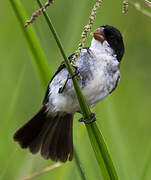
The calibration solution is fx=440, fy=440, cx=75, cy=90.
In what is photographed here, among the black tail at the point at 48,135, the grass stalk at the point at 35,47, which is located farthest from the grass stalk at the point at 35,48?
the black tail at the point at 48,135

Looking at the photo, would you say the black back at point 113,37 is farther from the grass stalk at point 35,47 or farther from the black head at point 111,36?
the grass stalk at point 35,47

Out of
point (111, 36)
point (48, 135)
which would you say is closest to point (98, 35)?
point (111, 36)

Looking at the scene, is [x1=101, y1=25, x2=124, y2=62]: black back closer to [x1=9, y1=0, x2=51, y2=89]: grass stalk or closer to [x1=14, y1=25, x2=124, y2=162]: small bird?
[x1=14, y1=25, x2=124, y2=162]: small bird

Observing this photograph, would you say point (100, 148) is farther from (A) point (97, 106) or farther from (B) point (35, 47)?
(A) point (97, 106)

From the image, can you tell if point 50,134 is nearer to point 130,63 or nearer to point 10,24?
point 10,24

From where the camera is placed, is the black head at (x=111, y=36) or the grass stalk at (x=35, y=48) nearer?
the grass stalk at (x=35, y=48)

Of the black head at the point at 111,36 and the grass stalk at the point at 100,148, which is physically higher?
the black head at the point at 111,36

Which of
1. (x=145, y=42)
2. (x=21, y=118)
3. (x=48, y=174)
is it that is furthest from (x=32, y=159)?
(x=145, y=42)
